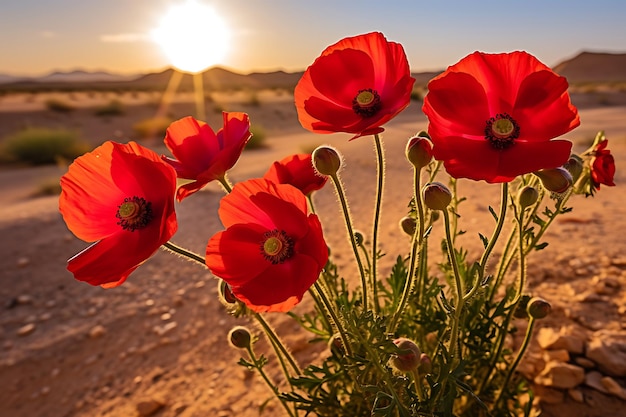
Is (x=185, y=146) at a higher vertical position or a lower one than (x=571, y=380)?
higher

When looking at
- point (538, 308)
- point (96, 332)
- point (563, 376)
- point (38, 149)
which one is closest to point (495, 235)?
point (538, 308)

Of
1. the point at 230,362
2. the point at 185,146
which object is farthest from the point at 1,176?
the point at 185,146

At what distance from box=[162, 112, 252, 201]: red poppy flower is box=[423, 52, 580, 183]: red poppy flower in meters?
0.59

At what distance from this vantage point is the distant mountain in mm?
97744

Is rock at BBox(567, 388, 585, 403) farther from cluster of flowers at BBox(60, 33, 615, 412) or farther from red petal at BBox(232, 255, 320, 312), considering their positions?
red petal at BBox(232, 255, 320, 312)

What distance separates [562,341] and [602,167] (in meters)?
1.33

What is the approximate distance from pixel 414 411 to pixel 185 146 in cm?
113

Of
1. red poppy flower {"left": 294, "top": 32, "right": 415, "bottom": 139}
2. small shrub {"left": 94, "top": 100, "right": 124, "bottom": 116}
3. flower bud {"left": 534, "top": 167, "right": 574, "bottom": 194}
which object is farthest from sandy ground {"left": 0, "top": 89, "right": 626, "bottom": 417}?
small shrub {"left": 94, "top": 100, "right": 124, "bottom": 116}

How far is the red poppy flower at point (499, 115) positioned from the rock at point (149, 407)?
8.75 feet

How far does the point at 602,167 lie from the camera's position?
1784 millimetres

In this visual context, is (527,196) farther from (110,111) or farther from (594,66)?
(594,66)

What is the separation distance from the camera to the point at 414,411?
1.43 meters

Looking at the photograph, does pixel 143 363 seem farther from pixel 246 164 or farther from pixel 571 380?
pixel 246 164

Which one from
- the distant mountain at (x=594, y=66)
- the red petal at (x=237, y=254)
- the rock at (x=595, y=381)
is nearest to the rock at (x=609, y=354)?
the rock at (x=595, y=381)
